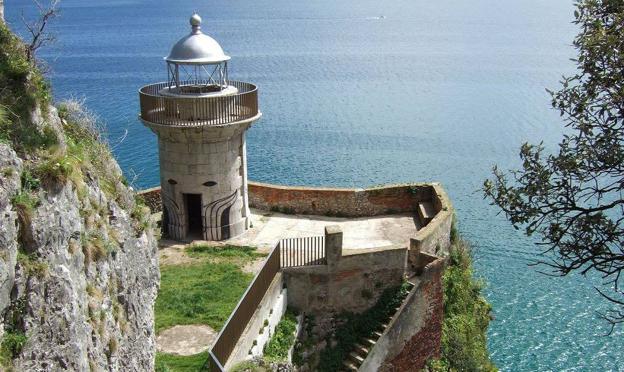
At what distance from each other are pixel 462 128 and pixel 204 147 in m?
32.2

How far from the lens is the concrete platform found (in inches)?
772

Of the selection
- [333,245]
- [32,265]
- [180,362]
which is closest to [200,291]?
[180,362]

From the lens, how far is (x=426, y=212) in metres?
20.8

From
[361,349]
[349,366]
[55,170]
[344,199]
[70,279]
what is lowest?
[349,366]

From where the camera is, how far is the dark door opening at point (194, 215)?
19812 millimetres

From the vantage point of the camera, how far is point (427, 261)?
1750 cm

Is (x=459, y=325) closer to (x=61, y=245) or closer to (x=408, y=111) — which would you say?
(x=61, y=245)

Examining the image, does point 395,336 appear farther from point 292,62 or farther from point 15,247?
point 292,62

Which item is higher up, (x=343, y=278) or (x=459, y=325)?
(x=343, y=278)

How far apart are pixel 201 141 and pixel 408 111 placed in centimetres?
3587

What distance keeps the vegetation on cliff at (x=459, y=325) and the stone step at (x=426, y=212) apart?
3.14 ft

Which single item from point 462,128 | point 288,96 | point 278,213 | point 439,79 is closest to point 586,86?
point 278,213

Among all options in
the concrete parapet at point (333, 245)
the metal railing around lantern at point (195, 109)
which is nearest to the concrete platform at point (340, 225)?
the concrete parapet at point (333, 245)

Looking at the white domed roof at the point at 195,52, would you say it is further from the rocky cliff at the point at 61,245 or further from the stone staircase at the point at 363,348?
the stone staircase at the point at 363,348
